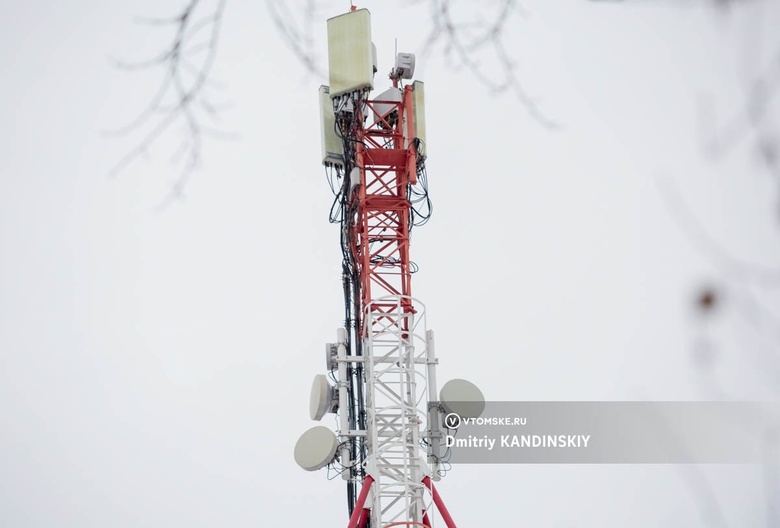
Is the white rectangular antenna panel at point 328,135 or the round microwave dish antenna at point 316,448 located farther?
the white rectangular antenna panel at point 328,135

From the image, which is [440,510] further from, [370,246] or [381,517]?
[370,246]

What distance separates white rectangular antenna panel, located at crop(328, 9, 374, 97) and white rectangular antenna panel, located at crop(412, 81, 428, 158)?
6.89 ft

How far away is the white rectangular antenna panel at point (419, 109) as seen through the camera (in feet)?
71.5

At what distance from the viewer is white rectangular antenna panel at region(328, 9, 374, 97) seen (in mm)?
19422

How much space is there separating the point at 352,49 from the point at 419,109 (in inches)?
119

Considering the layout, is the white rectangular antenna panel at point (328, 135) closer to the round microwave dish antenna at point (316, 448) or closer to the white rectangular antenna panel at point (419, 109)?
the white rectangular antenna panel at point (419, 109)

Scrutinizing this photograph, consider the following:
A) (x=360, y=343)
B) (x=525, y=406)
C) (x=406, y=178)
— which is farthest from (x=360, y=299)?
(x=525, y=406)

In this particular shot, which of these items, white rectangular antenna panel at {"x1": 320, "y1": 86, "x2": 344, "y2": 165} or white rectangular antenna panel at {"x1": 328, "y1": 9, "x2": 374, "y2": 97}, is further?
white rectangular antenna panel at {"x1": 320, "y1": 86, "x2": 344, "y2": 165}

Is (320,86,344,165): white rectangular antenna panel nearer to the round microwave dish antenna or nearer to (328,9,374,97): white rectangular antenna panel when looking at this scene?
(328,9,374,97): white rectangular antenna panel

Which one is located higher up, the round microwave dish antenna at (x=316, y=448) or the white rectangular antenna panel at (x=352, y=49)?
the white rectangular antenna panel at (x=352, y=49)

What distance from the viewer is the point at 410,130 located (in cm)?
2164

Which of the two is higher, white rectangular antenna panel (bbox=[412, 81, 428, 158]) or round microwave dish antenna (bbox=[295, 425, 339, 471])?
white rectangular antenna panel (bbox=[412, 81, 428, 158])

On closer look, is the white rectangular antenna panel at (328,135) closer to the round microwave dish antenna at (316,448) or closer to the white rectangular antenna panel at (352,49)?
the white rectangular antenna panel at (352,49)

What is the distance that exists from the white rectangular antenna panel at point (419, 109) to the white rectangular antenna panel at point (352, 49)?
6.89 ft
